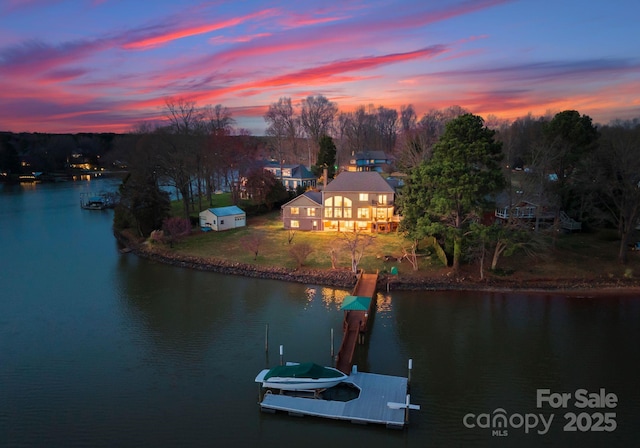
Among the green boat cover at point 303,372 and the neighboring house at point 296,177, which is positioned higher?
the neighboring house at point 296,177

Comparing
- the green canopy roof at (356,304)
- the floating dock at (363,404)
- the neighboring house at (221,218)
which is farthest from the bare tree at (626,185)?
the neighboring house at (221,218)

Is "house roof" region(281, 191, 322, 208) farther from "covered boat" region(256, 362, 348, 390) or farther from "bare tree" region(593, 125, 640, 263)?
"covered boat" region(256, 362, 348, 390)

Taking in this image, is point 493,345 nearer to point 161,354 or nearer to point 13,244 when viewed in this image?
point 161,354

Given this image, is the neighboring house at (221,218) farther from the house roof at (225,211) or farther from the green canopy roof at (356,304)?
the green canopy roof at (356,304)

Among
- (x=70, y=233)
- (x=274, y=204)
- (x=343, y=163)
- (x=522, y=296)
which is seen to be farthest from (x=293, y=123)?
(x=522, y=296)

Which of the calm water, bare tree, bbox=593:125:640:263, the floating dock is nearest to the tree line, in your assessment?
bare tree, bbox=593:125:640:263

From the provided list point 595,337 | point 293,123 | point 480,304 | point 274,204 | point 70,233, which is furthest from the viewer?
point 293,123

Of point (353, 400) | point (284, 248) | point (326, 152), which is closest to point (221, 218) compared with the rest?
point (284, 248)

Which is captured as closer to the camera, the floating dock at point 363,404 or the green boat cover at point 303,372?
the floating dock at point 363,404

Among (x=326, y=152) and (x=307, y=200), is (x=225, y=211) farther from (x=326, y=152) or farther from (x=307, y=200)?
(x=326, y=152)
